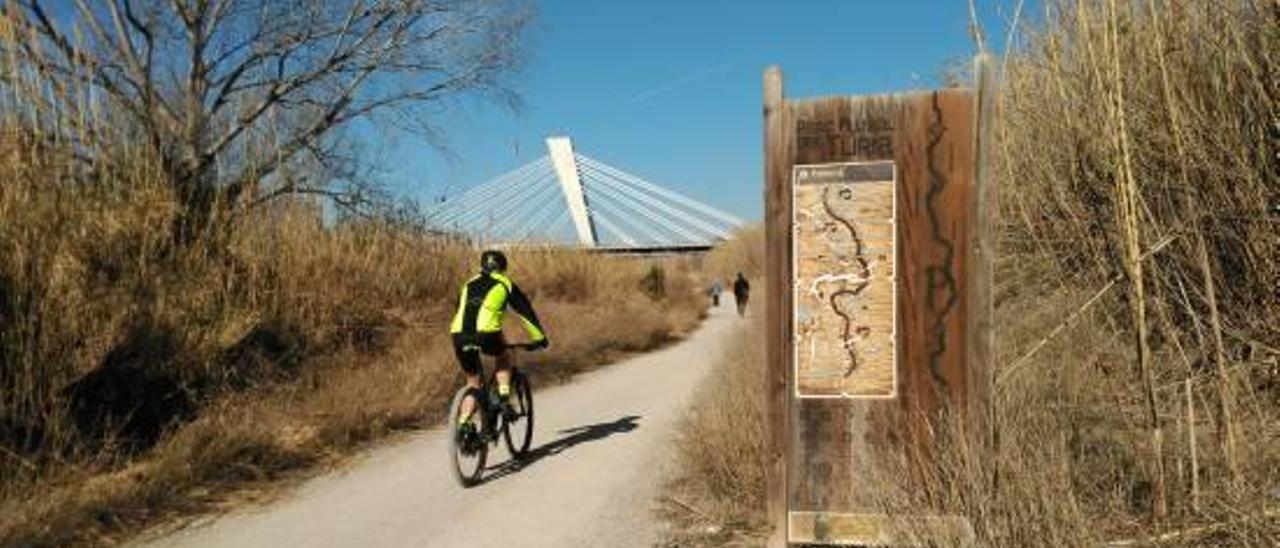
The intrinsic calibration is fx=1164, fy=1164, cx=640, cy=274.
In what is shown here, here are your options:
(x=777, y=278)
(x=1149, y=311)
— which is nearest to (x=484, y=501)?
(x=777, y=278)

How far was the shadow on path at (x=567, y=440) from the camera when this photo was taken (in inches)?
379

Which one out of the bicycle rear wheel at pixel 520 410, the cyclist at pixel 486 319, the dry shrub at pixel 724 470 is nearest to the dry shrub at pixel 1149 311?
the dry shrub at pixel 724 470

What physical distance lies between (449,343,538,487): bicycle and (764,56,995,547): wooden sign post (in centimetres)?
379

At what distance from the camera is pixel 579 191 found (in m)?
58.7

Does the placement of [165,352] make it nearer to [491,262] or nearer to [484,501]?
[491,262]

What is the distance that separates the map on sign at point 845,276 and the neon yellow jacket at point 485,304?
4.48 meters

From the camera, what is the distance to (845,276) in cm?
540

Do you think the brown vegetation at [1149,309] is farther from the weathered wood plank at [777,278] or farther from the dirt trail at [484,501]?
the dirt trail at [484,501]

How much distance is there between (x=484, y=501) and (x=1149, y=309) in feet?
15.0

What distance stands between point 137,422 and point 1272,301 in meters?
8.06

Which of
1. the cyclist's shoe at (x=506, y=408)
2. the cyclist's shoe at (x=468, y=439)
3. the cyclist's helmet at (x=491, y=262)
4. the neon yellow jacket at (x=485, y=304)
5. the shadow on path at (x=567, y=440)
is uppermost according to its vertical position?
the cyclist's helmet at (x=491, y=262)

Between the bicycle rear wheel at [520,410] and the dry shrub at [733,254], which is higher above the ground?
the dry shrub at [733,254]

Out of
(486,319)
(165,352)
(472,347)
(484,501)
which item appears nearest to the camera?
(484,501)

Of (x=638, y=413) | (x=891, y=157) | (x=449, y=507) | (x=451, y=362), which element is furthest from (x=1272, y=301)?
(x=451, y=362)
